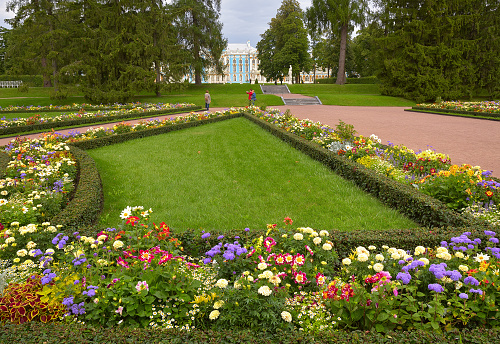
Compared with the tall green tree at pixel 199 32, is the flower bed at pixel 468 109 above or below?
below

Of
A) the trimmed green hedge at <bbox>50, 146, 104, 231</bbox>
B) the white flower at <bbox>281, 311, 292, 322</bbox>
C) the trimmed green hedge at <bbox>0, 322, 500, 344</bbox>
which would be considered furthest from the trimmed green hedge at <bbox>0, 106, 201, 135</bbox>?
the white flower at <bbox>281, 311, 292, 322</bbox>

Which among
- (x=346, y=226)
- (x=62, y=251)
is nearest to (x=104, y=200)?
(x=62, y=251)

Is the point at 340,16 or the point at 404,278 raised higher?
the point at 340,16

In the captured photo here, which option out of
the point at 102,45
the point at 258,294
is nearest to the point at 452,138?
the point at 258,294

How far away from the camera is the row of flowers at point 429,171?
4332mm

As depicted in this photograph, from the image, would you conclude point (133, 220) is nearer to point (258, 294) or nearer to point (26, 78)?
point (258, 294)

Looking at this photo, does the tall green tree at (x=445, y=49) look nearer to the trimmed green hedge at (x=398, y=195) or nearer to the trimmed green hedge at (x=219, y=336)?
the trimmed green hedge at (x=398, y=195)

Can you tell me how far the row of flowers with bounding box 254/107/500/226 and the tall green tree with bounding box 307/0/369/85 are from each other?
89.3 ft

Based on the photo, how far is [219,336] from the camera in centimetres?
196

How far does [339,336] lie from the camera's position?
192 centimetres

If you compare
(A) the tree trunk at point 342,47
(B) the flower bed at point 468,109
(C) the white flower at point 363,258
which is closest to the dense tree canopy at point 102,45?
(A) the tree trunk at point 342,47

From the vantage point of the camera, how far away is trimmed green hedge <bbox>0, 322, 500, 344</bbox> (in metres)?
1.88

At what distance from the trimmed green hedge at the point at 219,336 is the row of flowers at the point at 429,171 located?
255 cm

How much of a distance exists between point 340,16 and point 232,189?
31.7 meters
